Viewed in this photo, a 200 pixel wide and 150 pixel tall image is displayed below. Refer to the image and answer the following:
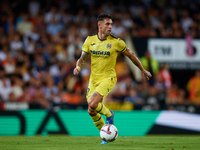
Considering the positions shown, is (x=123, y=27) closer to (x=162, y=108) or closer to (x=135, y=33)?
(x=135, y=33)

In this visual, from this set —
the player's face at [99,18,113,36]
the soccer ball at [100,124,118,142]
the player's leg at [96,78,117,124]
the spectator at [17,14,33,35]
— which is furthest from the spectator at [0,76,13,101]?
the soccer ball at [100,124,118,142]

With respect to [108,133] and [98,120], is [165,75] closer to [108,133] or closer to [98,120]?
[98,120]

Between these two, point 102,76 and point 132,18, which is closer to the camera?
point 102,76

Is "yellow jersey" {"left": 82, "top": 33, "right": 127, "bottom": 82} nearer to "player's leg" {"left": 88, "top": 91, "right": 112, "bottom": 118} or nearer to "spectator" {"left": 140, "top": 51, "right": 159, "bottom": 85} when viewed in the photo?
"player's leg" {"left": 88, "top": 91, "right": 112, "bottom": 118}

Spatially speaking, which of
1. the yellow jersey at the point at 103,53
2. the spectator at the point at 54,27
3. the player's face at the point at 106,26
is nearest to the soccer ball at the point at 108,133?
the yellow jersey at the point at 103,53

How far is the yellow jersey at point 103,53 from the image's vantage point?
348 inches

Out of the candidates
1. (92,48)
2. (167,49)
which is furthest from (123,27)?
(92,48)

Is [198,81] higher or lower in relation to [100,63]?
lower

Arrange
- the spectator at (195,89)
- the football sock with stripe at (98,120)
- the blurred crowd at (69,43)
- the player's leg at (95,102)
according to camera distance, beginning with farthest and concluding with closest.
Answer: the spectator at (195,89)
the blurred crowd at (69,43)
the football sock with stripe at (98,120)
the player's leg at (95,102)

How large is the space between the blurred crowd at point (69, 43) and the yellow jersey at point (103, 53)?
19.1 ft

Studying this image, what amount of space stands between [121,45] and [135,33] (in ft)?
32.0

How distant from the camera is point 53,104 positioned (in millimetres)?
14195

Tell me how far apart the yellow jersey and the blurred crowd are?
582 cm

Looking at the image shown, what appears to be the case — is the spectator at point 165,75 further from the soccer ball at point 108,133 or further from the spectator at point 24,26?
the soccer ball at point 108,133
